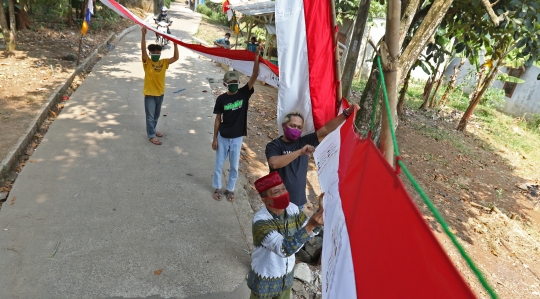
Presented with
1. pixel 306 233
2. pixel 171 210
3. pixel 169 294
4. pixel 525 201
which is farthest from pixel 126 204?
pixel 525 201

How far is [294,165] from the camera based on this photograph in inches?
131

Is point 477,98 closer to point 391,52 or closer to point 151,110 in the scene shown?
point 151,110

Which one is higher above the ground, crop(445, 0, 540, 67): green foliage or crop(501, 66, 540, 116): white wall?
crop(445, 0, 540, 67): green foliage

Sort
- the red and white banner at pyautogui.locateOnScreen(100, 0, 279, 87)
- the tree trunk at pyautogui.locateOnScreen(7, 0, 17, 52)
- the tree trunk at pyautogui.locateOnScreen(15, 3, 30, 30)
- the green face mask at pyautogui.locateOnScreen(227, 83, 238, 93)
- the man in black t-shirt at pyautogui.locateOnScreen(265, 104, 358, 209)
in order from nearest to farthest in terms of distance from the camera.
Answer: the man in black t-shirt at pyautogui.locateOnScreen(265, 104, 358, 209) → the red and white banner at pyautogui.locateOnScreen(100, 0, 279, 87) → the green face mask at pyautogui.locateOnScreen(227, 83, 238, 93) → the tree trunk at pyautogui.locateOnScreen(7, 0, 17, 52) → the tree trunk at pyautogui.locateOnScreen(15, 3, 30, 30)

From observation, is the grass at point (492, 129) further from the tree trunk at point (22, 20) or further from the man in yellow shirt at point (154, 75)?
the tree trunk at point (22, 20)

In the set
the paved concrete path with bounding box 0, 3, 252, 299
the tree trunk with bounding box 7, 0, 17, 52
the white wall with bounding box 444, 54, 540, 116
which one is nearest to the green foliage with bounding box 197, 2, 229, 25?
the white wall with bounding box 444, 54, 540, 116

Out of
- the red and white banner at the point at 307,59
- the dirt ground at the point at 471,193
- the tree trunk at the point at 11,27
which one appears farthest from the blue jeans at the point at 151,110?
the tree trunk at the point at 11,27

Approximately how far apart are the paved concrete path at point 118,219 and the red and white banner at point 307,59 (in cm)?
192

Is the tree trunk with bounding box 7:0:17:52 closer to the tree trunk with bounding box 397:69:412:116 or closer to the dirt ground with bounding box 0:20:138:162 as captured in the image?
the dirt ground with bounding box 0:20:138:162

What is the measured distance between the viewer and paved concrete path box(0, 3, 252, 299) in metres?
3.34

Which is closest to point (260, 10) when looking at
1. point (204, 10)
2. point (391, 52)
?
point (391, 52)

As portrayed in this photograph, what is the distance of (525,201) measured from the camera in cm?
865

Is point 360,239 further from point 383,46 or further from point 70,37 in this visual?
point 70,37

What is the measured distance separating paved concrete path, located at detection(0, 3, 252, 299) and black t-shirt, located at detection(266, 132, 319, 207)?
1.08m
